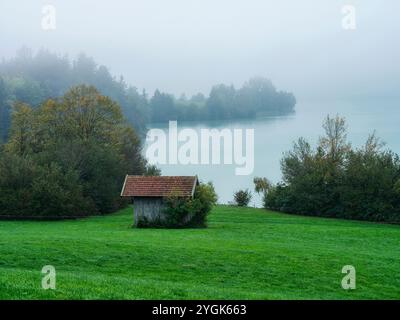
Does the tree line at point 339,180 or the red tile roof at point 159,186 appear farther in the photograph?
the tree line at point 339,180

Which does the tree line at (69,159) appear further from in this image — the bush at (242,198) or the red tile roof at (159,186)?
the bush at (242,198)

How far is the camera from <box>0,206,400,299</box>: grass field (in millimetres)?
13867

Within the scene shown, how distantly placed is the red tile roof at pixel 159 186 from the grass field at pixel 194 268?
7.63 meters

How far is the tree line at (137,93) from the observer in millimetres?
145500

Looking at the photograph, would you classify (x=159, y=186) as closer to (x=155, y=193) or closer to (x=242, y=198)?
(x=155, y=193)

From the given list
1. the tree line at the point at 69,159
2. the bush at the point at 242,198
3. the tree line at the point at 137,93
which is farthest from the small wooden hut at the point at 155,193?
the tree line at the point at 137,93

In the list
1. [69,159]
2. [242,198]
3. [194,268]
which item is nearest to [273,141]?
[242,198]

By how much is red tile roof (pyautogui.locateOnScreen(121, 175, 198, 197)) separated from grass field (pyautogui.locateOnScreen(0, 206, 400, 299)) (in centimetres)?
763

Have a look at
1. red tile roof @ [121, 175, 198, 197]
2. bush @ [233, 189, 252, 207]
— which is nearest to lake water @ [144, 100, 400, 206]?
bush @ [233, 189, 252, 207]

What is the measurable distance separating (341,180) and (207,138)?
2047 inches

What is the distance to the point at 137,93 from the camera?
600 feet

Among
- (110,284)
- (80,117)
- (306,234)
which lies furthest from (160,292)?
(80,117)
